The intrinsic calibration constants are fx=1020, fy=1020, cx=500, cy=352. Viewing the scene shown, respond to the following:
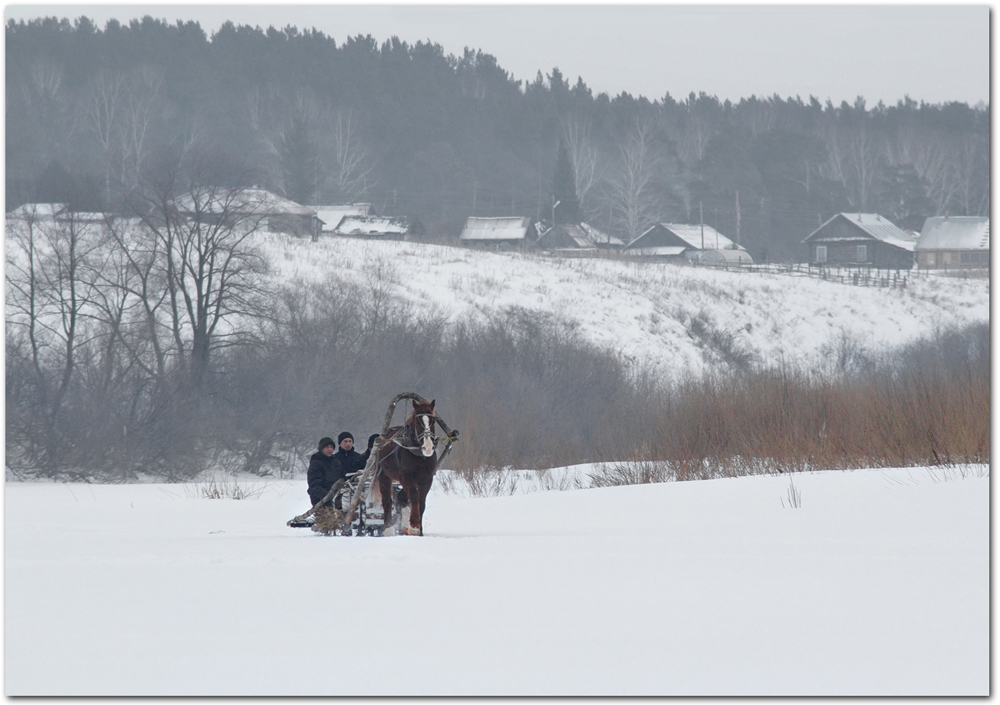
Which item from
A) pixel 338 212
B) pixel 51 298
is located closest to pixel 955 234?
pixel 338 212

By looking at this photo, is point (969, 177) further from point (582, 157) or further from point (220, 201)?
point (220, 201)

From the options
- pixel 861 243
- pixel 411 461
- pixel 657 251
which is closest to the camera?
pixel 411 461

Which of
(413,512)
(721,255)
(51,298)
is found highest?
(721,255)

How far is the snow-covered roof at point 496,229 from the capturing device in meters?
87.7

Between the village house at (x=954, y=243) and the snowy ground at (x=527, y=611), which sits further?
the village house at (x=954, y=243)

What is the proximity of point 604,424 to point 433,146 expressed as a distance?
75566mm

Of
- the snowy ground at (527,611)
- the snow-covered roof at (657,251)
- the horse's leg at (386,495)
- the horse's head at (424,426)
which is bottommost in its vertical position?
the snowy ground at (527,611)

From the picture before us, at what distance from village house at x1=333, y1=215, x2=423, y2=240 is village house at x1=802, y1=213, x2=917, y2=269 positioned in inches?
1284

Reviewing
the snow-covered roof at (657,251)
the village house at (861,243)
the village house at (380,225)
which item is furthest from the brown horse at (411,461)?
the village house at (861,243)

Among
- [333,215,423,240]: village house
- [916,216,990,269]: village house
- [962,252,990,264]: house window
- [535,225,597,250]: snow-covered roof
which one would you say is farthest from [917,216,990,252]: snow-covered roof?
[333,215,423,240]: village house

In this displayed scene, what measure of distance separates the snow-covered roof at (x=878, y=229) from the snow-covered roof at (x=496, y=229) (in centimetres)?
2482

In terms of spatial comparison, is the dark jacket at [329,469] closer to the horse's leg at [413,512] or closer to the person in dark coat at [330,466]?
the person in dark coat at [330,466]

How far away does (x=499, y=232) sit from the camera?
89062mm

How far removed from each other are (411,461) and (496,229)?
8108cm
